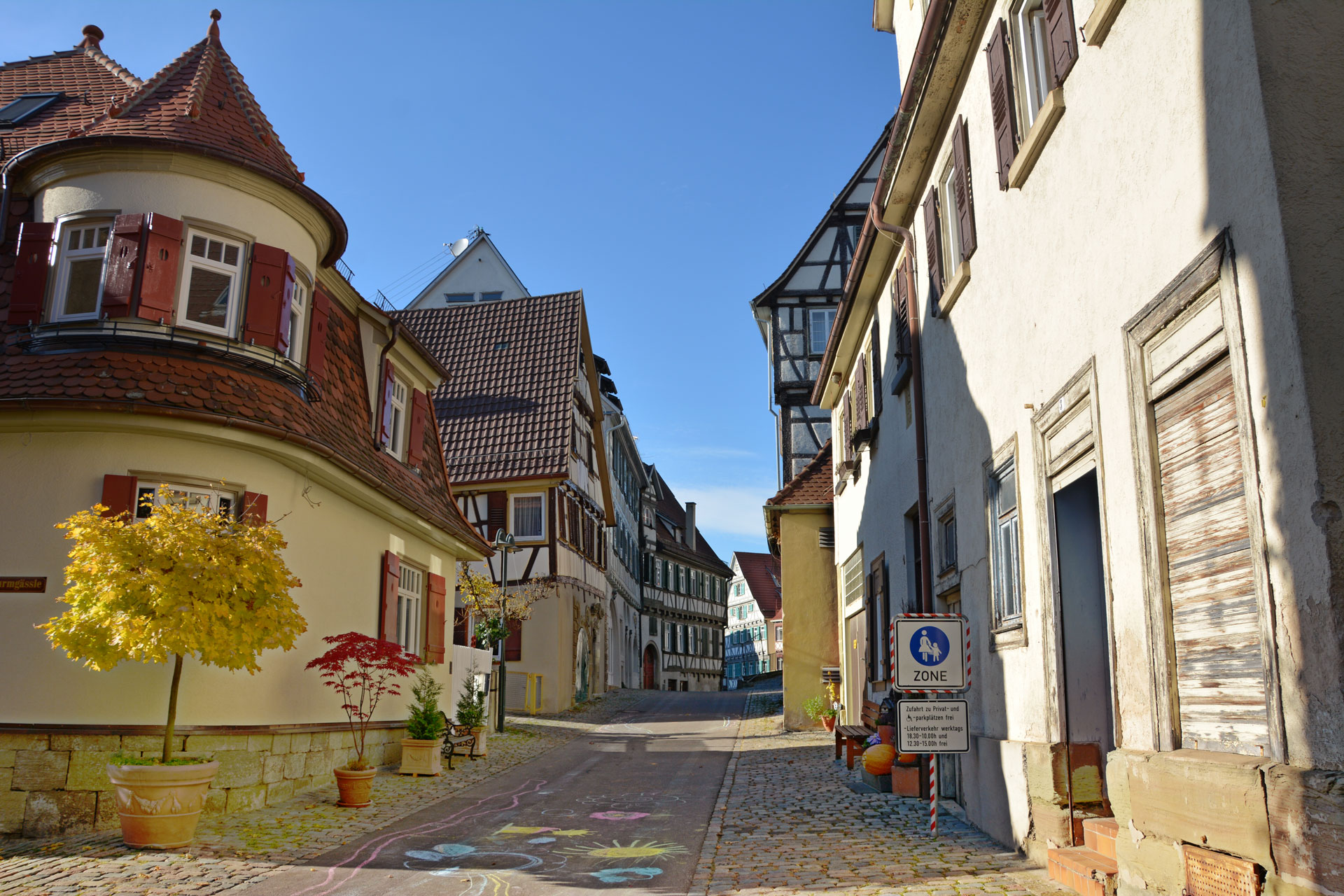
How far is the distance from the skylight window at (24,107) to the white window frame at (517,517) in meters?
15.2

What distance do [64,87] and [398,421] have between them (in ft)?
20.4

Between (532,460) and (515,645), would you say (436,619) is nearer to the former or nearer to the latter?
(515,645)

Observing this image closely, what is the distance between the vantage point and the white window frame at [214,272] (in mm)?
10609

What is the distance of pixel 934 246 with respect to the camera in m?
10.9

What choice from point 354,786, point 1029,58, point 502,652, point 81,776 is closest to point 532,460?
point 502,652

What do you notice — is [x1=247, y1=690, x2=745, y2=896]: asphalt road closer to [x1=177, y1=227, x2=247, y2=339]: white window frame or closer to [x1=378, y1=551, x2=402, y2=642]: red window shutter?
[x1=378, y1=551, x2=402, y2=642]: red window shutter

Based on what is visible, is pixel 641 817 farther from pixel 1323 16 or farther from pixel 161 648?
pixel 1323 16

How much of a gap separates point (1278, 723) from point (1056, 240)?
147 inches

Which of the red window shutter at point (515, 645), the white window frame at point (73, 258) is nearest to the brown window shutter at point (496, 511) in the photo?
the red window shutter at point (515, 645)

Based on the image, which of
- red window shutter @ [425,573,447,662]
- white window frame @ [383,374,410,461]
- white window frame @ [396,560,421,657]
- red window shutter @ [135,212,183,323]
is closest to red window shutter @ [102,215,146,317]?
red window shutter @ [135,212,183,323]

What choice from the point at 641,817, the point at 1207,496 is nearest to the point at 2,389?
the point at 641,817

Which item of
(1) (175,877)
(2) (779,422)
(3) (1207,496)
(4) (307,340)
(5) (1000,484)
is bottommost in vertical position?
(1) (175,877)

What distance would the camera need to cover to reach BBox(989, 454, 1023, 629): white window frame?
812cm

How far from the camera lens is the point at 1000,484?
8.73 meters
